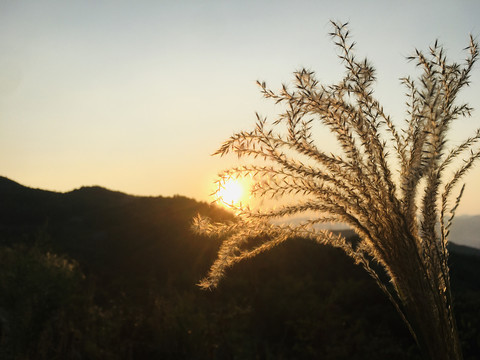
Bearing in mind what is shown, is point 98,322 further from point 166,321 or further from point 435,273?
point 435,273

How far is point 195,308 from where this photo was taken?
25.2 ft

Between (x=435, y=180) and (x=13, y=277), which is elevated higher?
(x=435, y=180)

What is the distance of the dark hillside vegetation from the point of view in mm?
5520

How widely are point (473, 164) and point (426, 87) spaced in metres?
A: 0.38

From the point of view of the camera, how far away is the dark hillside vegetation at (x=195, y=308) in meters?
5.52

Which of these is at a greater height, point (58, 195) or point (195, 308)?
point (58, 195)

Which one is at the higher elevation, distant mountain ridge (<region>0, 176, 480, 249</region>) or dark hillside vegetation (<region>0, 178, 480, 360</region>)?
distant mountain ridge (<region>0, 176, 480, 249</region>)

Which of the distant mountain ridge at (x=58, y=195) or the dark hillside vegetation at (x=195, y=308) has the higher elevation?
the distant mountain ridge at (x=58, y=195)

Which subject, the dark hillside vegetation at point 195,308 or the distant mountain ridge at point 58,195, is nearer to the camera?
the dark hillside vegetation at point 195,308

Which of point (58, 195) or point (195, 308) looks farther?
point (58, 195)

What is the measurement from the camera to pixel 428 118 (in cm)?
150

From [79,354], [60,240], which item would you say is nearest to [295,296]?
[79,354]

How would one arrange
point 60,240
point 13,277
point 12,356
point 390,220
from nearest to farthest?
point 390,220 < point 12,356 < point 13,277 < point 60,240

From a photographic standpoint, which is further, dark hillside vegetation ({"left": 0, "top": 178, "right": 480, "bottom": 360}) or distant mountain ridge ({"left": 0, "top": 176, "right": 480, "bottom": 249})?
distant mountain ridge ({"left": 0, "top": 176, "right": 480, "bottom": 249})
